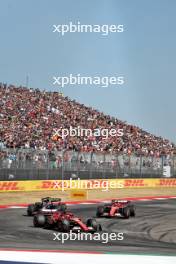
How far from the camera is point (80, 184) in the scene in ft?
18.9

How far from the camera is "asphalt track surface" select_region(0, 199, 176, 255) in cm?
504

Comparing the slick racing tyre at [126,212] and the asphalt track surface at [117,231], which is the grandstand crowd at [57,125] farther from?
the slick racing tyre at [126,212]

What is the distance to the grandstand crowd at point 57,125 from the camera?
5738 mm

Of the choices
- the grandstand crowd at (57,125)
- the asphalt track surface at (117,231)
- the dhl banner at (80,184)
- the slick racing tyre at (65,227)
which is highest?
the grandstand crowd at (57,125)

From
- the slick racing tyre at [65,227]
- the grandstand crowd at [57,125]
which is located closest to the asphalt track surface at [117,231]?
the slick racing tyre at [65,227]

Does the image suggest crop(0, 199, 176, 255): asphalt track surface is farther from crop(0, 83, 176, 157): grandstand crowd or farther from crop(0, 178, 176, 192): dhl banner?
crop(0, 83, 176, 157): grandstand crowd

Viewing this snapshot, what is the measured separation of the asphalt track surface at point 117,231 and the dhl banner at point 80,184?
479 mm

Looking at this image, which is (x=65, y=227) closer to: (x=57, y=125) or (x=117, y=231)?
(x=117, y=231)

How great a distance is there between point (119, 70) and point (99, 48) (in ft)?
1.06

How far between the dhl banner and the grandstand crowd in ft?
1.41

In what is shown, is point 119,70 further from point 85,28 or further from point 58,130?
point 58,130

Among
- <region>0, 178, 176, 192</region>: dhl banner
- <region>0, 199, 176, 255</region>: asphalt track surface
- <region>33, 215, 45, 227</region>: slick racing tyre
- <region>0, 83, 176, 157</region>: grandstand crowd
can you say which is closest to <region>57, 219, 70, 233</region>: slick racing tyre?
<region>0, 199, 176, 255</region>: asphalt track surface

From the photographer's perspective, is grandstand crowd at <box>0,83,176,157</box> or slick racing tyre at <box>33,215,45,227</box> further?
slick racing tyre at <box>33,215,45,227</box>

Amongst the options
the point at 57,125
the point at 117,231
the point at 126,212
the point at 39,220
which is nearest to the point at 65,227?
the point at 117,231
